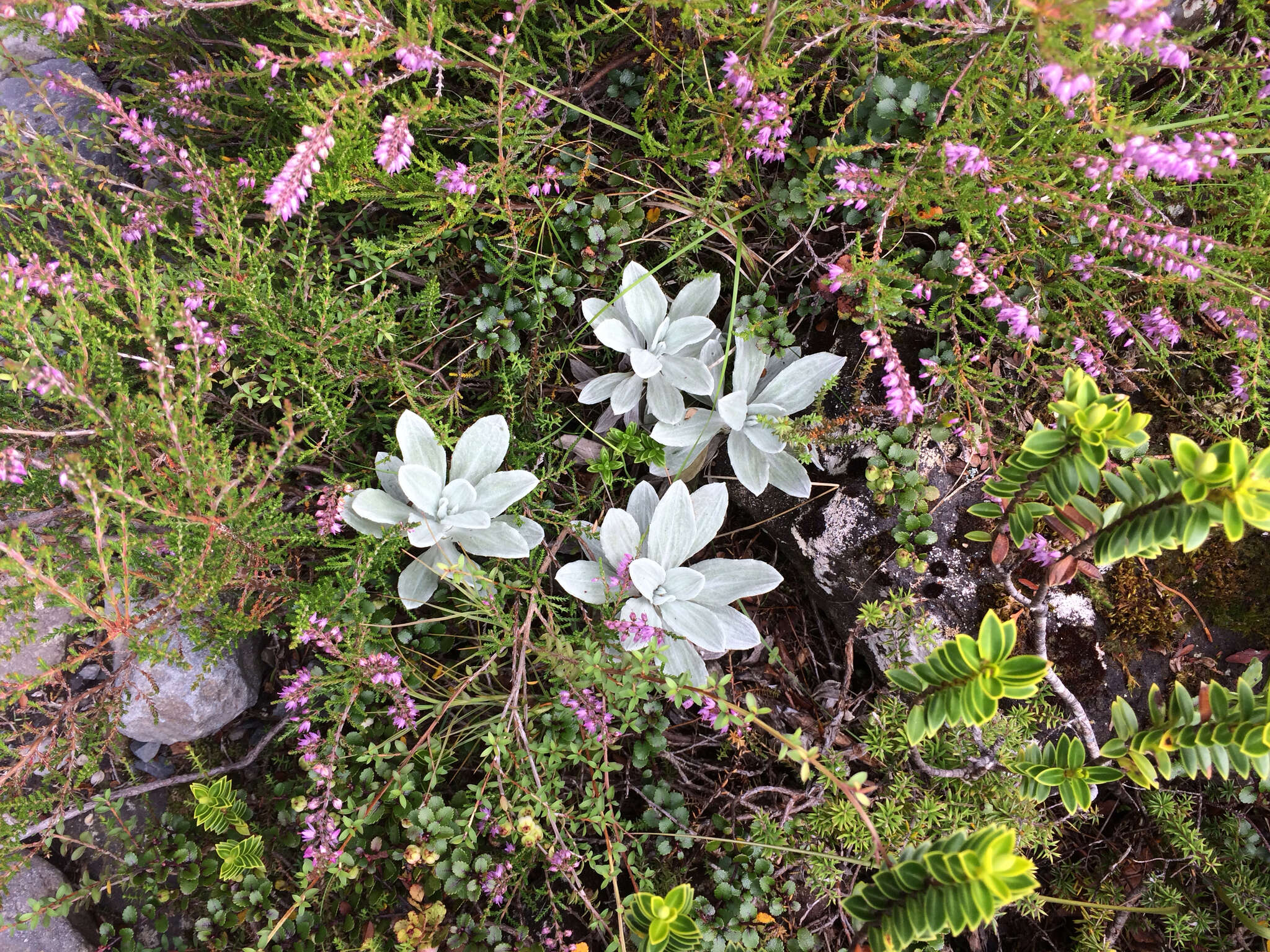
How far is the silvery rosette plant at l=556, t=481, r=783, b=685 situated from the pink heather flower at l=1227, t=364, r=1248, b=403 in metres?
1.65

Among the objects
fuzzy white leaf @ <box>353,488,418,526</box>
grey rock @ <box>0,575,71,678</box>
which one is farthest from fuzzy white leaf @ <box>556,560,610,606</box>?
grey rock @ <box>0,575,71,678</box>

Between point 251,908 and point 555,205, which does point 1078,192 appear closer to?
point 555,205

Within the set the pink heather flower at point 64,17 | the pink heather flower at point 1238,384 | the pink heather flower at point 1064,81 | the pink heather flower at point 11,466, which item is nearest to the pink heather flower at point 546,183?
the pink heather flower at point 64,17

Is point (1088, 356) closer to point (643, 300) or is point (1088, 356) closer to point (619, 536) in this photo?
point (643, 300)

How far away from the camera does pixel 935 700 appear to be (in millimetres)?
1776

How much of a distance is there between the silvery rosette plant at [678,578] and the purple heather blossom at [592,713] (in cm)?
28

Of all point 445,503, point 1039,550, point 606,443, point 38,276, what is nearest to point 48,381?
point 38,276

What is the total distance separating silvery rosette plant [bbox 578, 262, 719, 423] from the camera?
8.84ft

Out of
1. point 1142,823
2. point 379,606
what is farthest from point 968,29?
point 1142,823

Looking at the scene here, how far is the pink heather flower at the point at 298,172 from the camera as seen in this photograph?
182 cm

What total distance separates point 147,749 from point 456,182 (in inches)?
101

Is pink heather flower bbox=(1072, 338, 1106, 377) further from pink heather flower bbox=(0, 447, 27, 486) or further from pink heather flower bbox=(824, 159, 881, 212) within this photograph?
pink heather flower bbox=(0, 447, 27, 486)

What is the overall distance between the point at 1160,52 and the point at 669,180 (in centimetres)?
160

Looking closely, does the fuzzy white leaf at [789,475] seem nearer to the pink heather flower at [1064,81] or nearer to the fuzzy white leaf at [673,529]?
the fuzzy white leaf at [673,529]
